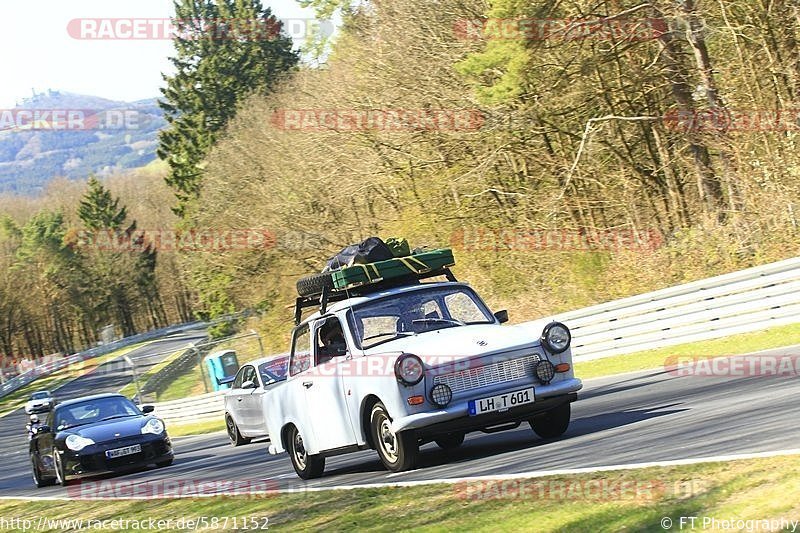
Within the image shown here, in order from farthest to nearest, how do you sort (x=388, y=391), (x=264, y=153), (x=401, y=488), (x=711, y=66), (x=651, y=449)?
(x=264, y=153) → (x=711, y=66) → (x=388, y=391) → (x=401, y=488) → (x=651, y=449)

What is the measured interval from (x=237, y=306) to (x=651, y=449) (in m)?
43.3

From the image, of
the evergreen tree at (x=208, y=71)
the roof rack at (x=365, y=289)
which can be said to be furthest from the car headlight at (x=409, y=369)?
the evergreen tree at (x=208, y=71)

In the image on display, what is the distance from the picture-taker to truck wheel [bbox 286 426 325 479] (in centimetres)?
1216

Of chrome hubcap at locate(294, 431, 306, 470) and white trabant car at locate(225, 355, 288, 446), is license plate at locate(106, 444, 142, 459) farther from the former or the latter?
chrome hubcap at locate(294, 431, 306, 470)

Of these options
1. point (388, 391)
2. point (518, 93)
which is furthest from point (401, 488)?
point (518, 93)

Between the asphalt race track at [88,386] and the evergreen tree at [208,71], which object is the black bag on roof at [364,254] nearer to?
the asphalt race track at [88,386]

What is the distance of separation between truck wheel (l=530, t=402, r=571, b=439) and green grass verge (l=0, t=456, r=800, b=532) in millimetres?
2358

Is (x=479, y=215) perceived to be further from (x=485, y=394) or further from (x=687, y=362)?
(x=485, y=394)

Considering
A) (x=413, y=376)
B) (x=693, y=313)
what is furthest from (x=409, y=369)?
(x=693, y=313)

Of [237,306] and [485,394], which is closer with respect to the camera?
[485,394]

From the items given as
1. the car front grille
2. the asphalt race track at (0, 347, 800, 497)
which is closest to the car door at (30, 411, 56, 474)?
the asphalt race track at (0, 347, 800, 497)

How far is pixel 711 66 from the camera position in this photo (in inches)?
1083

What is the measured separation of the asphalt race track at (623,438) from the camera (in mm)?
8664

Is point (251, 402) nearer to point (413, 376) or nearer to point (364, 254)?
point (364, 254)
